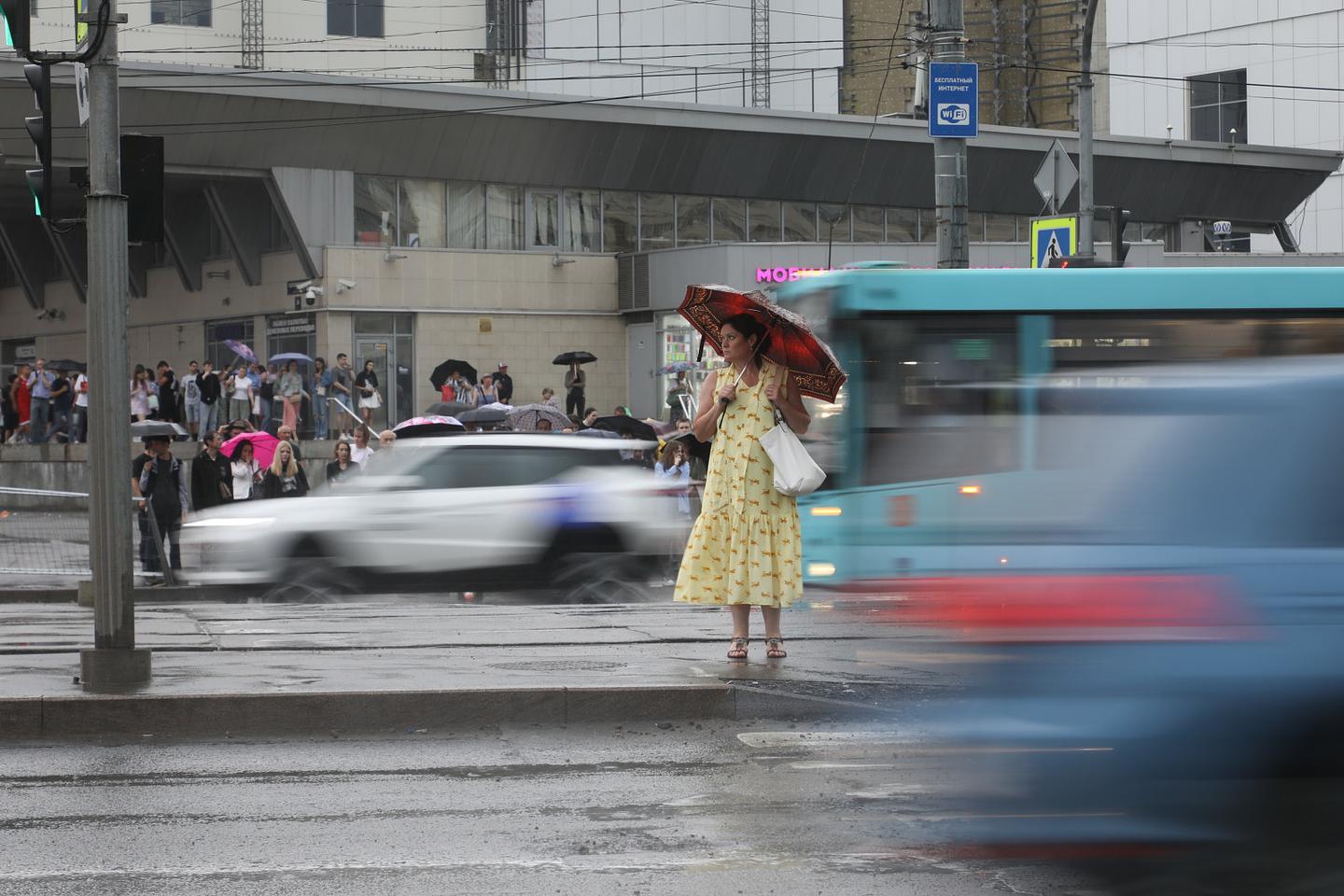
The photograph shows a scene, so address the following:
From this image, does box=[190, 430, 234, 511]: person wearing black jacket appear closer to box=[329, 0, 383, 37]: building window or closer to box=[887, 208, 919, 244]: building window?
box=[887, 208, 919, 244]: building window

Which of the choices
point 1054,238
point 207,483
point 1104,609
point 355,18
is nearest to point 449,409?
point 207,483

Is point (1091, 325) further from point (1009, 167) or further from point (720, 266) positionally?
point (1009, 167)

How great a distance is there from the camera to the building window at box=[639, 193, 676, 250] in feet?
145

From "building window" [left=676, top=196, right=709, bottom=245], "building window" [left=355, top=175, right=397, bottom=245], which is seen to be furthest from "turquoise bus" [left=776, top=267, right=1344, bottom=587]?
"building window" [left=676, top=196, right=709, bottom=245]

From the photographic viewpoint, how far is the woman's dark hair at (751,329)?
9734mm

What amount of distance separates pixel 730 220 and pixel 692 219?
3.52 feet

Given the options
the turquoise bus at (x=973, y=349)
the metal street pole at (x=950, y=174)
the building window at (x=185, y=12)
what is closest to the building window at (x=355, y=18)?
the building window at (x=185, y=12)

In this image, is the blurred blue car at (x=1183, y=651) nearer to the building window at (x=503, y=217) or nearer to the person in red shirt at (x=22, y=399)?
the person in red shirt at (x=22, y=399)

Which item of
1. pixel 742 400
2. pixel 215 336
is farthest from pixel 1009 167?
pixel 742 400

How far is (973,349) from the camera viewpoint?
531 inches

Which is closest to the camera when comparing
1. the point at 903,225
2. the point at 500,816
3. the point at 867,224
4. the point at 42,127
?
the point at 500,816

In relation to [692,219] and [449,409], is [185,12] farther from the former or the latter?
[449,409]

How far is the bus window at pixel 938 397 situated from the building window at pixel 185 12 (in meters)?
40.8

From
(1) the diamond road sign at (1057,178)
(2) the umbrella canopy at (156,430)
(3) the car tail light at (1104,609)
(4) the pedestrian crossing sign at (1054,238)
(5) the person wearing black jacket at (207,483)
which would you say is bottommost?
(5) the person wearing black jacket at (207,483)
